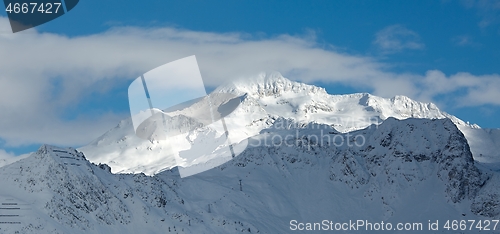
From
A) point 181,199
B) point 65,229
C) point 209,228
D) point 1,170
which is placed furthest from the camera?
point 181,199

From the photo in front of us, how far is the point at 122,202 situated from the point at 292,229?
4380 centimetres

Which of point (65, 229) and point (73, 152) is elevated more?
point (73, 152)

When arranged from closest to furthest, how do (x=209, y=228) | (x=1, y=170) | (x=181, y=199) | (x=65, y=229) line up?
(x=65, y=229) < (x=1, y=170) < (x=209, y=228) < (x=181, y=199)

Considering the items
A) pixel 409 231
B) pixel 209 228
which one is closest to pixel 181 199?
pixel 209 228

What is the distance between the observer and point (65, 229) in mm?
153750

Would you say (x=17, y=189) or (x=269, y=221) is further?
(x=269, y=221)

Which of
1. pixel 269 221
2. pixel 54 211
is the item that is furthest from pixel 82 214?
pixel 269 221

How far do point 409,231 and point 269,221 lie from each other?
35334 millimetres

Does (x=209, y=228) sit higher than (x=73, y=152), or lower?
lower

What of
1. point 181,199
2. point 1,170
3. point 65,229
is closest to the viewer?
point 65,229

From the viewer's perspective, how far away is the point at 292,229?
19400 centimetres

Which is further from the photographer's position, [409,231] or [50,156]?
[409,231]

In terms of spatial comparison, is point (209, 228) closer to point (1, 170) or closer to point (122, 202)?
point (122, 202)

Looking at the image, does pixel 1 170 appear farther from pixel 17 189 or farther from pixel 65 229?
pixel 65 229
